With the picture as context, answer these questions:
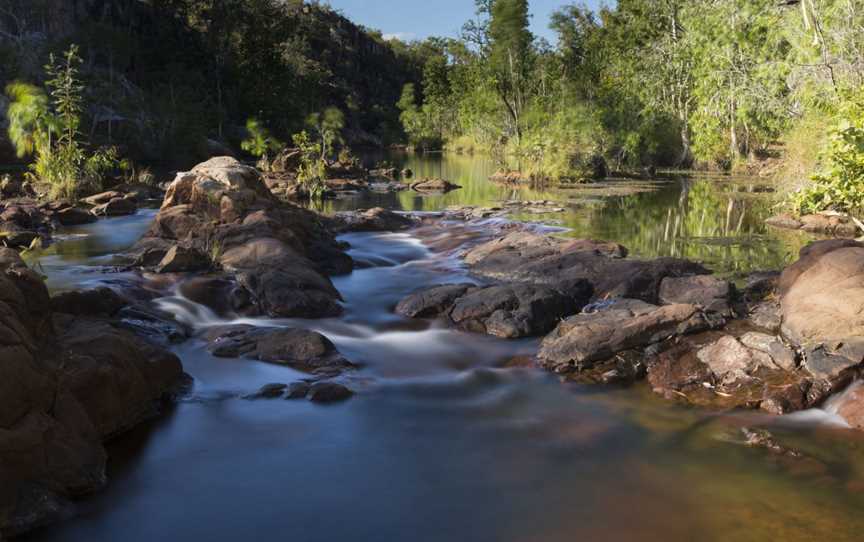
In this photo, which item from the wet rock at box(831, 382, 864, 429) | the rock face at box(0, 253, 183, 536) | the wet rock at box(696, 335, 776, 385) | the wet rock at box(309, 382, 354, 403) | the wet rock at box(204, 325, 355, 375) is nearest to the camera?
the rock face at box(0, 253, 183, 536)

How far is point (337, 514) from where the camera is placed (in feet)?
18.2

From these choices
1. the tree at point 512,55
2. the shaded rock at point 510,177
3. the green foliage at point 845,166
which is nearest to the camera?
the green foliage at point 845,166

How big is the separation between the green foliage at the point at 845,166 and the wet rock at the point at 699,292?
308 centimetres

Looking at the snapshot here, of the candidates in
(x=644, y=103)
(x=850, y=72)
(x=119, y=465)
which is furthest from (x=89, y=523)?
(x=644, y=103)

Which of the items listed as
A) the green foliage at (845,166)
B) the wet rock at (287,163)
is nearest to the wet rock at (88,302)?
the green foliage at (845,166)

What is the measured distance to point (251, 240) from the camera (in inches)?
507

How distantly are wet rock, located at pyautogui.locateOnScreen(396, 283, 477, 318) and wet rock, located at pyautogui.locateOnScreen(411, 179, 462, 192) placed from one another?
63.6 feet

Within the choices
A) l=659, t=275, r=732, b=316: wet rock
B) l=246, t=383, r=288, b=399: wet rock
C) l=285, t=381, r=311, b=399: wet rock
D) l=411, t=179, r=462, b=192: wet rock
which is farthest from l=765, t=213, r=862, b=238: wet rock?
l=411, t=179, r=462, b=192: wet rock

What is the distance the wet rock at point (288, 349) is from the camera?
8297 millimetres

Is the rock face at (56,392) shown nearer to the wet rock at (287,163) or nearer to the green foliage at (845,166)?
the green foliage at (845,166)

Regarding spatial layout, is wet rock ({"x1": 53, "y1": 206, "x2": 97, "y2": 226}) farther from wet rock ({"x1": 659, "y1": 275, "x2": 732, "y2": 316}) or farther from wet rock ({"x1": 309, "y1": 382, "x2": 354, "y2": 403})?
wet rock ({"x1": 659, "y1": 275, "x2": 732, "y2": 316})

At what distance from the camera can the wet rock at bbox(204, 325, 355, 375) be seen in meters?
8.30

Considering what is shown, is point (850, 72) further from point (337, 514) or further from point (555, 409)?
point (337, 514)

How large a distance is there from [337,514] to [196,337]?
438 centimetres
